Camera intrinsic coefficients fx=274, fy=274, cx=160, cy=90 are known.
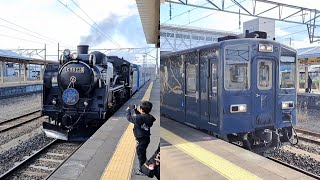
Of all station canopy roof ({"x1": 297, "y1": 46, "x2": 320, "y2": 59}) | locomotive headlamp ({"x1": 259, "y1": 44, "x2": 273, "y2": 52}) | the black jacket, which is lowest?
the black jacket

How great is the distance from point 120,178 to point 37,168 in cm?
201

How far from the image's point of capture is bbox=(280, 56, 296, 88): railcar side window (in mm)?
1277

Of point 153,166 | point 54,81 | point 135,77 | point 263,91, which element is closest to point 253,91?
point 263,91

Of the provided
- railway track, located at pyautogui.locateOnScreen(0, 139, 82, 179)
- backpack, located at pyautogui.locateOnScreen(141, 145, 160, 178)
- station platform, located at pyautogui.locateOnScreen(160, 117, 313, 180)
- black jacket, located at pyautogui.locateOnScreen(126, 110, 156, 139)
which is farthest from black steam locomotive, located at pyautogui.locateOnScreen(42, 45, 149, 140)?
station platform, located at pyautogui.locateOnScreen(160, 117, 313, 180)

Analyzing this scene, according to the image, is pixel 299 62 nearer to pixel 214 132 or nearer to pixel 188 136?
pixel 214 132

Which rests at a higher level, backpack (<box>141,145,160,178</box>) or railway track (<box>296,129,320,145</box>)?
railway track (<box>296,129,320,145</box>)

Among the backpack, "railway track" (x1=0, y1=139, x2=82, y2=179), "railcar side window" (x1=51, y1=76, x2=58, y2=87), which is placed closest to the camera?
the backpack

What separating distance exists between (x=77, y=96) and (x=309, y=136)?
4.62 m

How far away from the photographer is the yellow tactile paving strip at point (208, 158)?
1.30m

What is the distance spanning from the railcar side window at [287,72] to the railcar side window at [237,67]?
16 centimetres

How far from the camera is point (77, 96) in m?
5.28

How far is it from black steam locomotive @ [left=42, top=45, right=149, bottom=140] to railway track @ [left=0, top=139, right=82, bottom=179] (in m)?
0.25

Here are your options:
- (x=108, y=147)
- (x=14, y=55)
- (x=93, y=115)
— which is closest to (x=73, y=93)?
(x=93, y=115)

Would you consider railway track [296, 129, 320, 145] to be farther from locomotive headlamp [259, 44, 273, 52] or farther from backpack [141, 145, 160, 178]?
backpack [141, 145, 160, 178]
